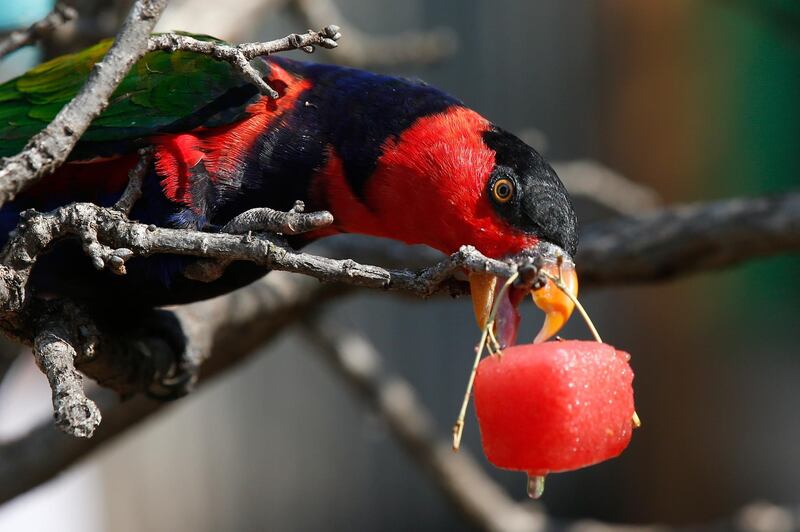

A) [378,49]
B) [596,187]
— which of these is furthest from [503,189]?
[378,49]

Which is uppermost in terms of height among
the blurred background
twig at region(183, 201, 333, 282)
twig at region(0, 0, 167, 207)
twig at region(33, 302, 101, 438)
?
twig at region(0, 0, 167, 207)

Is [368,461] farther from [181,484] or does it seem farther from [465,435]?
[181,484]

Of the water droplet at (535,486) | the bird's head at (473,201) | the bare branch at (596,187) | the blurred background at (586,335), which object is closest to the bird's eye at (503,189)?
the bird's head at (473,201)

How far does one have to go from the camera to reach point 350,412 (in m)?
5.57

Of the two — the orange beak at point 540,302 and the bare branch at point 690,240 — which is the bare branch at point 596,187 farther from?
the orange beak at point 540,302

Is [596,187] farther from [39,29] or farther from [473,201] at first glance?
[39,29]

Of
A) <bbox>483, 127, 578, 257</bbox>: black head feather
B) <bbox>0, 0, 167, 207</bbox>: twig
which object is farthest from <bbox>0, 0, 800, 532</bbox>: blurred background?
<bbox>0, 0, 167, 207</bbox>: twig

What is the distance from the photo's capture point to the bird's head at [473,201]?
73.2 inches

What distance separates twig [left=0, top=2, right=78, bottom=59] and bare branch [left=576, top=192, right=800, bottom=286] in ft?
5.13

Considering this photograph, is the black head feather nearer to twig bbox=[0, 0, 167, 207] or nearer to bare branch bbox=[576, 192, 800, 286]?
twig bbox=[0, 0, 167, 207]

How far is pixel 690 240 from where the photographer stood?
282cm

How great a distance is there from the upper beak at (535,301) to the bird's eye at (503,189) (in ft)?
0.55

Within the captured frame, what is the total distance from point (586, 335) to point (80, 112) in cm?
410

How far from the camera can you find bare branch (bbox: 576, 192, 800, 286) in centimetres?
278
